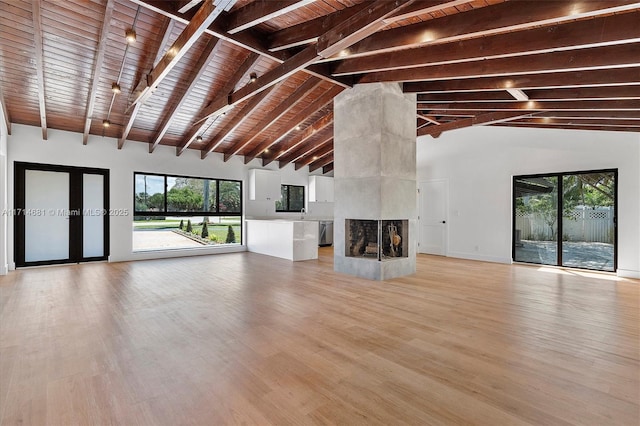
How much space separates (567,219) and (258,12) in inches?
269

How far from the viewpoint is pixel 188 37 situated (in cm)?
332

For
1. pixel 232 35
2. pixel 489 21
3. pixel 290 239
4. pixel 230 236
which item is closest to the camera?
pixel 489 21

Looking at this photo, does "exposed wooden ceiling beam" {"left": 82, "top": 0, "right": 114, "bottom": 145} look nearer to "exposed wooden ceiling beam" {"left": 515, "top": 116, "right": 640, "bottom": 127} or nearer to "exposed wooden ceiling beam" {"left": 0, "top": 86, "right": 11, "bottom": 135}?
"exposed wooden ceiling beam" {"left": 0, "top": 86, "right": 11, "bottom": 135}

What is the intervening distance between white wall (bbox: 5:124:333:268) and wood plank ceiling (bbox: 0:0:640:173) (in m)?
0.36

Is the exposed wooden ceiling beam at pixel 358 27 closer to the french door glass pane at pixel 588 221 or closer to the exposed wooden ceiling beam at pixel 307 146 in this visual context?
the exposed wooden ceiling beam at pixel 307 146

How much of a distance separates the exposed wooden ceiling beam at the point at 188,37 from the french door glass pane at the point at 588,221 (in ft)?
23.0

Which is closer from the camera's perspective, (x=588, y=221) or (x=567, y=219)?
(x=588, y=221)

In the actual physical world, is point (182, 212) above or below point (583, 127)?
below

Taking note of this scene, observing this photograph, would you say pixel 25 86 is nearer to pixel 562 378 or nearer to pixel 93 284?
pixel 93 284

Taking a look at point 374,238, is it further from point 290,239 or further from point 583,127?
point 583,127

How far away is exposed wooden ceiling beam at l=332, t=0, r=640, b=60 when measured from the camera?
8.36 ft

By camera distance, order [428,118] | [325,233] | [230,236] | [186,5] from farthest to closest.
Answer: [325,233] → [230,236] → [428,118] → [186,5]

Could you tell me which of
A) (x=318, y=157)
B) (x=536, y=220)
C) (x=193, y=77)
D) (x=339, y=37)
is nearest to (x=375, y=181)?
(x=339, y=37)

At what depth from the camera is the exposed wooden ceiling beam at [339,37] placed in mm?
2867
